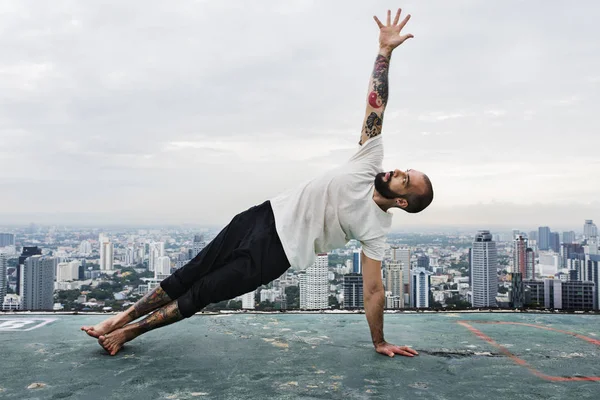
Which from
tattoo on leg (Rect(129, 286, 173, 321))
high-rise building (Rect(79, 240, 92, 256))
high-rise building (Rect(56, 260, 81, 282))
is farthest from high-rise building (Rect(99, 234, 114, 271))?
tattoo on leg (Rect(129, 286, 173, 321))

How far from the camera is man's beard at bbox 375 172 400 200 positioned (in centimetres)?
285

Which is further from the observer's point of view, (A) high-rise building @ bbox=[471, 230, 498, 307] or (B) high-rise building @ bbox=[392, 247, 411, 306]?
(A) high-rise building @ bbox=[471, 230, 498, 307]

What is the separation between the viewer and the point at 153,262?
19797 millimetres

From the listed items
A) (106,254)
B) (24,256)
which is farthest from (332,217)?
(106,254)

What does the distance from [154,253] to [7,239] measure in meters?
9.86

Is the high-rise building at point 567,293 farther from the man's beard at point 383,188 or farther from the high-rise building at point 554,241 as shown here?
the high-rise building at point 554,241

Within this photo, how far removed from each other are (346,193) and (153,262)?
60.6 feet

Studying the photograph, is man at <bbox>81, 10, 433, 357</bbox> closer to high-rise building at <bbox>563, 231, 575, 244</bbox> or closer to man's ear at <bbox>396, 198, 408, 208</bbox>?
man's ear at <bbox>396, 198, 408, 208</bbox>

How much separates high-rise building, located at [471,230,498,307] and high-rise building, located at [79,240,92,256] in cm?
1978

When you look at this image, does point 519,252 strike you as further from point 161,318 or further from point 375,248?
point 161,318

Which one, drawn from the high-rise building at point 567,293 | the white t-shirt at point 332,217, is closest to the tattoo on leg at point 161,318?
the white t-shirt at point 332,217

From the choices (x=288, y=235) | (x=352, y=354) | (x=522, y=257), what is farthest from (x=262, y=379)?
(x=522, y=257)

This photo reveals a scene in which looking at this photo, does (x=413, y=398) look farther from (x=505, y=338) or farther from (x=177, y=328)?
(x=177, y=328)

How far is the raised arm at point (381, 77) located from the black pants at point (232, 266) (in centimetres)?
92
